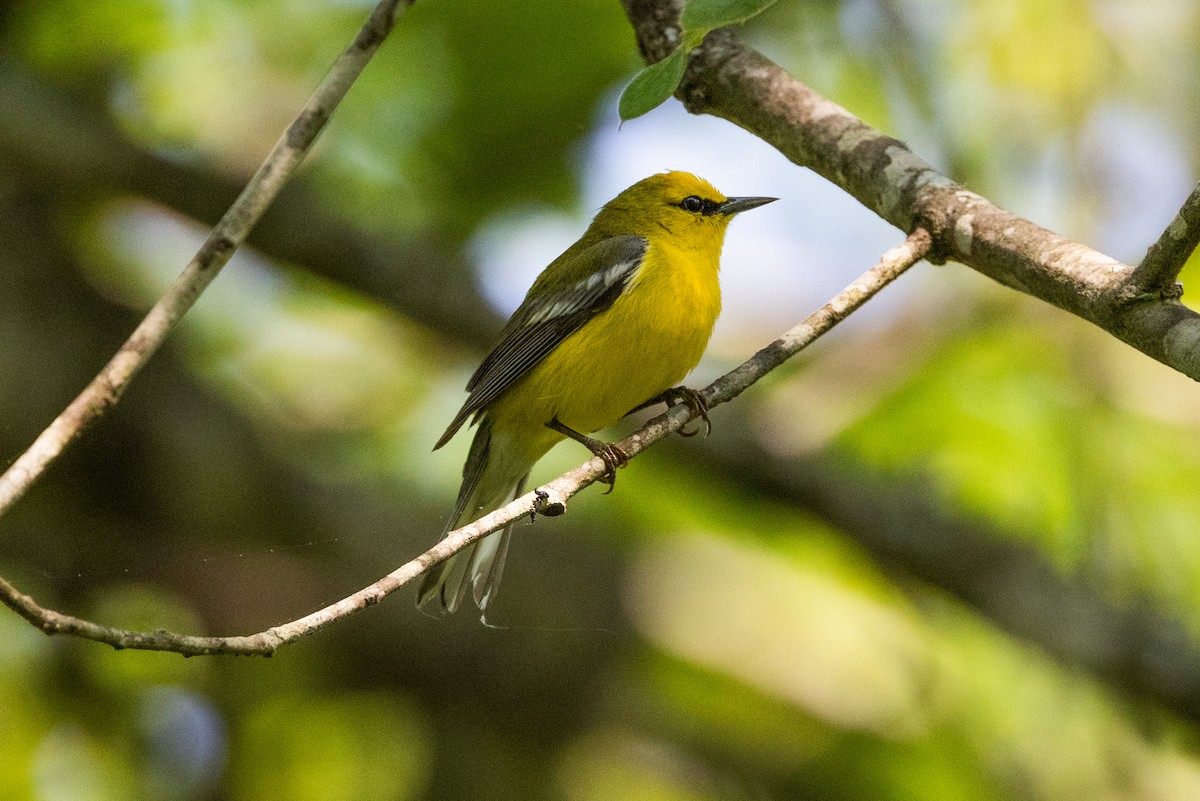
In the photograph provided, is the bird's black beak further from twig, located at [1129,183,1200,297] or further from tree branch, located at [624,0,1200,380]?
twig, located at [1129,183,1200,297]

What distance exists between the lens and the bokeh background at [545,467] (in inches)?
223

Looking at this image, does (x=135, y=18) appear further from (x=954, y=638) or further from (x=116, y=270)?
(x=954, y=638)

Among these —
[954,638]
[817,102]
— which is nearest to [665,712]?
[954,638]

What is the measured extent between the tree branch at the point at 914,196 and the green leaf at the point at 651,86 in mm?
1003

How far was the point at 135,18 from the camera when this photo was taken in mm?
6363

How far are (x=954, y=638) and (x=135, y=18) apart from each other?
18.3ft

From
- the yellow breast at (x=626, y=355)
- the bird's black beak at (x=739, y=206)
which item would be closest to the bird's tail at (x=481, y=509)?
the yellow breast at (x=626, y=355)

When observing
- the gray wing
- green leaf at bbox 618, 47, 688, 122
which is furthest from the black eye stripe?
green leaf at bbox 618, 47, 688, 122

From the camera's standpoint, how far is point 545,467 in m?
6.82

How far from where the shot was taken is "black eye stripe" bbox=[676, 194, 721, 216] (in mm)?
5508

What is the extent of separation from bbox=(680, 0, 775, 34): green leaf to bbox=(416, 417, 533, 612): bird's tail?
286 cm

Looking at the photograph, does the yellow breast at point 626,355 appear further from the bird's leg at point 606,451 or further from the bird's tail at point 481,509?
the bird's tail at point 481,509

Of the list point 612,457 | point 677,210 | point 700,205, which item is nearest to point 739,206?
point 700,205

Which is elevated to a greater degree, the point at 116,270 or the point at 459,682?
the point at 116,270
